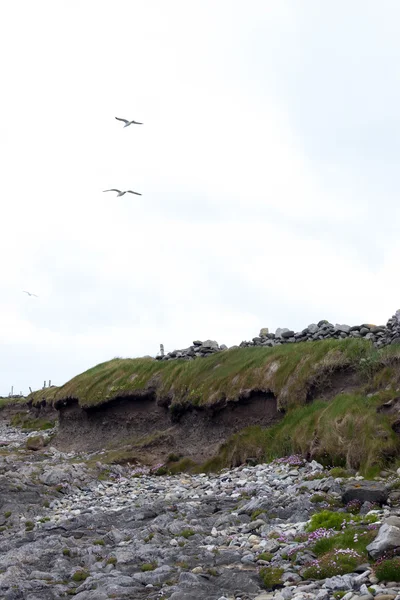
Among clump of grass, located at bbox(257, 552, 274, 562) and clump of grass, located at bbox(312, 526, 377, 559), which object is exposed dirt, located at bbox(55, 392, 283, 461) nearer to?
clump of grass, located at bbox(257, 552, 274, 562)

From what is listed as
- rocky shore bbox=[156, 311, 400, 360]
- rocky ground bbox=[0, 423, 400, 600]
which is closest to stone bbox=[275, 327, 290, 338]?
rocky shore bbox=[156, 311, 400, 360]

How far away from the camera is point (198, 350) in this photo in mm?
35312

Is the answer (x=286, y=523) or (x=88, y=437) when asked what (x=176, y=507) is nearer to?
(x=286, y=523)

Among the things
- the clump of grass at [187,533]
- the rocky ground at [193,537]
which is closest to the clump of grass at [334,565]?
the rocky ground at [193,537]

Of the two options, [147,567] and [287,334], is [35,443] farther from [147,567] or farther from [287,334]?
[147,567]

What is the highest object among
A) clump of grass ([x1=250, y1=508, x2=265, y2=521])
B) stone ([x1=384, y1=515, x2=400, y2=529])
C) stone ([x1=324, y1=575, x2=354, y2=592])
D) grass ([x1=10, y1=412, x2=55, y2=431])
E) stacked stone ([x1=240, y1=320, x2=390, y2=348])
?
stacked stone ([x1=240, y1=320, x2=390, y2=348])

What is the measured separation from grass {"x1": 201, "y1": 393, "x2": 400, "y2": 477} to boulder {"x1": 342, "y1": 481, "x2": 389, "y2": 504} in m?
2.80

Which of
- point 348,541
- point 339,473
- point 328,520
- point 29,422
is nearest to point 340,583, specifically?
point 348,541

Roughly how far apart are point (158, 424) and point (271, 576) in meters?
23.7

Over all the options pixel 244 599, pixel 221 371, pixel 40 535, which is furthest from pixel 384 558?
pixel 221 371

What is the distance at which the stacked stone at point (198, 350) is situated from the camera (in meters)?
34.7

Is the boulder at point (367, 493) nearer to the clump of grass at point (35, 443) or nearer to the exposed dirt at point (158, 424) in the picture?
the exposed dirt at point (158, 424)

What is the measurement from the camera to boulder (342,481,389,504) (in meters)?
13.3

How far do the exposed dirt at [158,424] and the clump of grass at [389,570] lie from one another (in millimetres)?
16247
